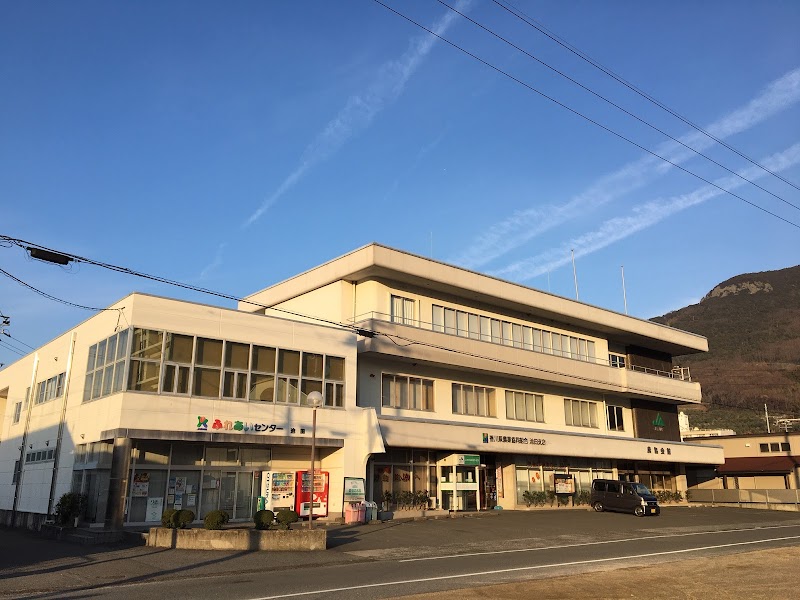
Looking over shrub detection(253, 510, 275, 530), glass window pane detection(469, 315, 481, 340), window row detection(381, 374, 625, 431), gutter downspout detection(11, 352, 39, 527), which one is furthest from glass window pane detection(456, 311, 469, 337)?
gutter downspout detection(11, 352, 39, 527)

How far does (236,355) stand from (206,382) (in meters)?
1.65

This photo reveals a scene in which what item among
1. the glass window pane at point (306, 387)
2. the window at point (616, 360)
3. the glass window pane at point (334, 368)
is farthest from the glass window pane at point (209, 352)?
the window at point (616, 360)

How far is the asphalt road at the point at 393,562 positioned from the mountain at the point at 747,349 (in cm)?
8394

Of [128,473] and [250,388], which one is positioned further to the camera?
[250,388]

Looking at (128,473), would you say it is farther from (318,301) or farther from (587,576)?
(587,576)

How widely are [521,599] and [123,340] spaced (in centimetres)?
1878

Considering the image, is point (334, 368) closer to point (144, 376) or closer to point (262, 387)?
point (262, 387)

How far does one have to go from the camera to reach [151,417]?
24656 mm

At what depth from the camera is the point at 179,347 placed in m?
26.0

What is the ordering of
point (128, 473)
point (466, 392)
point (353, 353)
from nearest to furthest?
1. point (128, 473)
2. point (353, 353)
3. point (466, 392)

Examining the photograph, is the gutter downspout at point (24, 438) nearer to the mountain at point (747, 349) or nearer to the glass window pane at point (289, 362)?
the glass window pane at point (289, 362)

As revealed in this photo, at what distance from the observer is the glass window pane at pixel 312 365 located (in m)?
29.2

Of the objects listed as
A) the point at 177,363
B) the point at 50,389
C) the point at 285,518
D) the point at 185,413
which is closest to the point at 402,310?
the point at 177,363

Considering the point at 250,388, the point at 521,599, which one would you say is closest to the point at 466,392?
the point at 250,388
